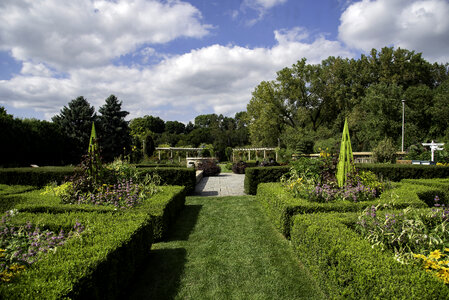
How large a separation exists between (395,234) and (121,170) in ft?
20.5

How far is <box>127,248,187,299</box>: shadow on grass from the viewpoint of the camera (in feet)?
10.0

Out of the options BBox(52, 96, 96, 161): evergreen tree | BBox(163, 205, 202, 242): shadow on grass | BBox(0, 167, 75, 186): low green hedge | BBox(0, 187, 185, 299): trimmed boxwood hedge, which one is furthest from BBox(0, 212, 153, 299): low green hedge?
BBox(52, 96, 96, 161): evergreen tree

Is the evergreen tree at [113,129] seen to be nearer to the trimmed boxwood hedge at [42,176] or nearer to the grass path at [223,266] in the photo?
the trimmed boxwood hedge at [42,176]

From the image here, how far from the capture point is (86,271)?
2076 millimetres

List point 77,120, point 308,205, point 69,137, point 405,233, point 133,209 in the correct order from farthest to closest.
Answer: point 77,120 < point 69,137 < point 133,209 < point 308,205 < point 405,233

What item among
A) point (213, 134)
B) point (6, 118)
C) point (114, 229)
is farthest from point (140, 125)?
point (114, 229)

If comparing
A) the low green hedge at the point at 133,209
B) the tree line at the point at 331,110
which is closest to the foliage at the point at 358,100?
the tree line at the point at 331,110

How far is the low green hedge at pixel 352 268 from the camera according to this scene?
188cm

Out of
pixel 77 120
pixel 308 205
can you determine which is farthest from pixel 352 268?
pixel 77 120

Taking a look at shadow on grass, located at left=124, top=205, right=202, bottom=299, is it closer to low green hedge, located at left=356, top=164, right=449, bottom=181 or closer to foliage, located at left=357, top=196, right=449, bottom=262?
foliage, located at left=357, top=196, right=449, bottom=262

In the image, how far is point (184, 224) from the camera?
225 inches

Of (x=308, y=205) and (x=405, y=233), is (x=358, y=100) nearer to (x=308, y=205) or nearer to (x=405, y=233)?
(x=308, y=205)

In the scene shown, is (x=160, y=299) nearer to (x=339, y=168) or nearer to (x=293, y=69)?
(x=339, y=168)

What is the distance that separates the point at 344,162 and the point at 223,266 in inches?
138
